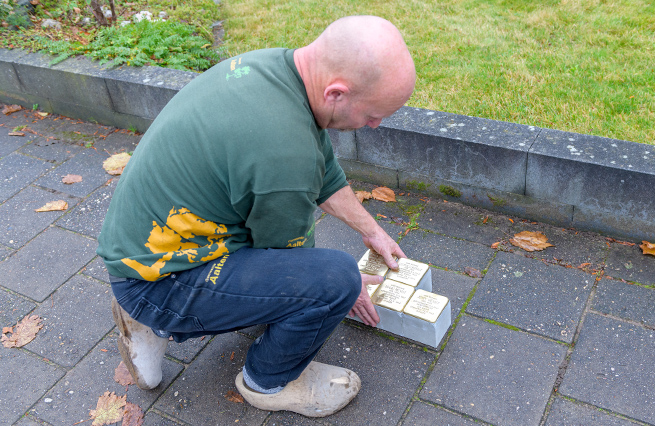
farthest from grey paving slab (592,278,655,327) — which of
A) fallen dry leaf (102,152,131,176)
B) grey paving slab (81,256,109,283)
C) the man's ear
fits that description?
fallen dry leaf (102,152,131,176)

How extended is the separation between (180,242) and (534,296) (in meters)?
1.70

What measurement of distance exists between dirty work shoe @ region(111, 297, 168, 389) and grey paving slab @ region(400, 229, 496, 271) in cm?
141

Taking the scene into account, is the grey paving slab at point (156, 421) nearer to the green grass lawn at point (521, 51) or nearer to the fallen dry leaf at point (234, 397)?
the fallen dry leaf at point (234, 397)

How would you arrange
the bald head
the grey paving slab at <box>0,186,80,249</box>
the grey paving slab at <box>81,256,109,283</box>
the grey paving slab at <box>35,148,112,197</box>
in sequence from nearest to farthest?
the bald head, the grey paving slab at <box>81,256,109,283</box>, the grey paving slab at <box>0,186,80,249</box>, the grey paving slab at <box>35,148,112,197</box>

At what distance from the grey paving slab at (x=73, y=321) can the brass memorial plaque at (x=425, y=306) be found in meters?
1.49

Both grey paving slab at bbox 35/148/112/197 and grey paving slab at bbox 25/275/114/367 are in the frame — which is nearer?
grey paving slab at bbox 25/275/114/367

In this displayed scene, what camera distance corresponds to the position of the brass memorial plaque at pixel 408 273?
2588 mm

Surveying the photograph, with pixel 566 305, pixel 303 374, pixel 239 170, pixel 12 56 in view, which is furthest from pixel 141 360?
pixel 12 56

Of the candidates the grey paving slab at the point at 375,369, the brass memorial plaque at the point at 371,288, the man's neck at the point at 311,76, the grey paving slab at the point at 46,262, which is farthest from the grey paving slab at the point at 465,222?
the grey paving slab at the point at 46,262

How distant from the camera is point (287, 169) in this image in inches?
69.7

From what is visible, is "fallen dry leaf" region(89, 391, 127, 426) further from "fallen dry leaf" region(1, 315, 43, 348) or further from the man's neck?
the man's neck

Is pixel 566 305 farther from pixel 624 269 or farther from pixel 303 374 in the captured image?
pixel 303 374

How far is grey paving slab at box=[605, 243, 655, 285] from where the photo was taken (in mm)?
2701

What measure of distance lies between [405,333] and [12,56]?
4.11 meters
